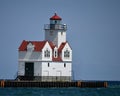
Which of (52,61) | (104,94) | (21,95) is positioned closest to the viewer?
(21,95)

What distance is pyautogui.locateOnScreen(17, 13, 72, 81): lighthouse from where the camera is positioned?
10356 centimetres

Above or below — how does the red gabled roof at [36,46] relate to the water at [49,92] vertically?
above

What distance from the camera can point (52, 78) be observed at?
104688mm

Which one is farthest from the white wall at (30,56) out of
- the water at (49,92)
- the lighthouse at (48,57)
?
the water at (49,92)

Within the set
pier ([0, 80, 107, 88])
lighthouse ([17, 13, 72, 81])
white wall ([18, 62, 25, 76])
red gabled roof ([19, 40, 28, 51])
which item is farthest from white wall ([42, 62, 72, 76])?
red gabled roof ([19, 40, 28, 51])

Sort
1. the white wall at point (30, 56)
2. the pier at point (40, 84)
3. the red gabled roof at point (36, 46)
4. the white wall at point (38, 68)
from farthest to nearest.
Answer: the red gabled roof at point (36, 46)
the white wall at point (30, 56)
the white wall at point (38, 68)
the pier at point (40, 84)

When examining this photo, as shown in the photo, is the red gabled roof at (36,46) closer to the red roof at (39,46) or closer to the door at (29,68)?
the red roof at (39,46)

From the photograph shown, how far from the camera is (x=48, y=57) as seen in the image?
104 metres

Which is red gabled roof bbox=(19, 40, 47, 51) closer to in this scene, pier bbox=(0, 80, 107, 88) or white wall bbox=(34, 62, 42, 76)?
white wall bbox=(34, 62, 42, 76)

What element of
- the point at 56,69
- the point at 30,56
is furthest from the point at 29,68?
the point at 56,69

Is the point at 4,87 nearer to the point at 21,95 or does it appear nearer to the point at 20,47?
the point at 20,47

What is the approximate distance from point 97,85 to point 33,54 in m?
11.2

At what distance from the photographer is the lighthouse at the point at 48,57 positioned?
103562 mm

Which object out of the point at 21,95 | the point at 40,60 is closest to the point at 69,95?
the point at 21,95
